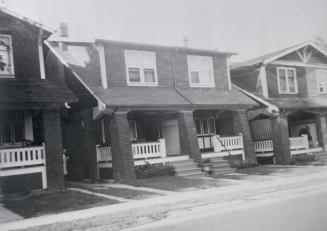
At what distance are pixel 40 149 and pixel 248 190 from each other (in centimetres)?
814

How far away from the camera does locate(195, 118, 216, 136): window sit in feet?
80.5

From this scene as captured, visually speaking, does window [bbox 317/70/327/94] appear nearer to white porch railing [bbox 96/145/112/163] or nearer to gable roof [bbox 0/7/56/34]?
white porch railing [bbox 96/145/112/163]

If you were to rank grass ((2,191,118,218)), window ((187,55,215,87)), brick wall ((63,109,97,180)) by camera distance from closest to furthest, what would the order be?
grass ((2,191,118,218)) → brick wall ((63,109,97,180)) → window ((187,55,215,87))

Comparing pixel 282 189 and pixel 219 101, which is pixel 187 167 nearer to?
pixel 219 101

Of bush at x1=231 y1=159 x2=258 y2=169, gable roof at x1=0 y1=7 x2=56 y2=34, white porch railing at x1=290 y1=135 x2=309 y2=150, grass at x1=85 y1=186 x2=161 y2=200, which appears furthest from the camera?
white porch railing at x1=290 y1=135 x2=309 y2=150

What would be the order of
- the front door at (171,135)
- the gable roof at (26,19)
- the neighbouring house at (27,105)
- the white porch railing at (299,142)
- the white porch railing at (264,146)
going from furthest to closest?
1. the white porch railing at (299,142)
2. the white porch railing at (264,146)
3. the front door at (171,135)
4. the gable roof at (26,19)
5. the neighbouring house at (27,105)

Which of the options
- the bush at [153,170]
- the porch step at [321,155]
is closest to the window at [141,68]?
the bush at [153,170]

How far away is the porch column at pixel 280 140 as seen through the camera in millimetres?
23297

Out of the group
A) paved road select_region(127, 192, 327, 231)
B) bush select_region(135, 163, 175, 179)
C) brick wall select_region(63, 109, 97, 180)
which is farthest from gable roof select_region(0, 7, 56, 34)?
paved road select_region(127, 192, 327, 231)

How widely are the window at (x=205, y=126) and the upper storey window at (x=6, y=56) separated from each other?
11.6 metres

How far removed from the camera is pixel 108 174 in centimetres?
2034

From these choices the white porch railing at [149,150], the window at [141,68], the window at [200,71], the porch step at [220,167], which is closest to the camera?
the white porch railing at [149,150]

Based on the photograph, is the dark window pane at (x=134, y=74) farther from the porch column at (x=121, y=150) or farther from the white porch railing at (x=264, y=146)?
the white porch railing at (x=264, y=146)

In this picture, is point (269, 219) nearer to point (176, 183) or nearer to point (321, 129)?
point (176, 183)
